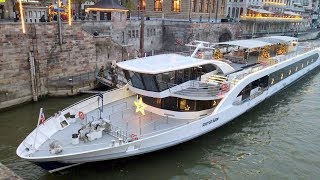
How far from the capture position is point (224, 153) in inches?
701

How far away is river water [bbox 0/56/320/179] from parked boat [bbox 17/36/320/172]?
838mm

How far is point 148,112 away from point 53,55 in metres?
11.7

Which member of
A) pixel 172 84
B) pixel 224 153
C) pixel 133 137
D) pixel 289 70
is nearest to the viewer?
pixel 133 137

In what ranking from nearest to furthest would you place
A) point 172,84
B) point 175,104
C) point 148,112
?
point 172,84 < point 175,104 < point 148,112

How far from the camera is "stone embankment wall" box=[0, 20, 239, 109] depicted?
23.4 meters

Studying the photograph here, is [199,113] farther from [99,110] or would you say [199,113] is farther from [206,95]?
[99,110]

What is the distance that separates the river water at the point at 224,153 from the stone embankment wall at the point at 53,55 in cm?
150

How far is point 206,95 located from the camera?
18484 mm

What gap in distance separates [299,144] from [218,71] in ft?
22.1

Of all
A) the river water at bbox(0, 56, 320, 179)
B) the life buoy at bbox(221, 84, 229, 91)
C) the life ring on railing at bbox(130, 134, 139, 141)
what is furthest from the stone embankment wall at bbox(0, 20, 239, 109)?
the life buoy at bbox(221, 84, 229, 91)

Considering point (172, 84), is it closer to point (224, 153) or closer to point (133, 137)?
point (133, 137)

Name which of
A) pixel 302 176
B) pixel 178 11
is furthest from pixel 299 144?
pixel 178 11

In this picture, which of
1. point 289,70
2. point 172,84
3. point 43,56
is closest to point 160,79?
point 172,84

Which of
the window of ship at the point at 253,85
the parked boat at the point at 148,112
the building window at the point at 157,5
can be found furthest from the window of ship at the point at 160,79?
the building window at the point at 157,5
